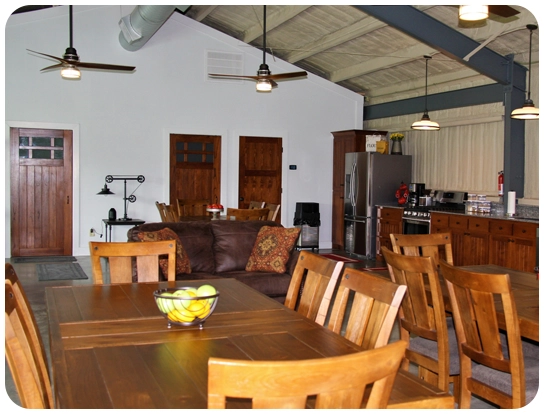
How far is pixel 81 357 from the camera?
1.92m

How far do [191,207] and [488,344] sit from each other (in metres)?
6.94

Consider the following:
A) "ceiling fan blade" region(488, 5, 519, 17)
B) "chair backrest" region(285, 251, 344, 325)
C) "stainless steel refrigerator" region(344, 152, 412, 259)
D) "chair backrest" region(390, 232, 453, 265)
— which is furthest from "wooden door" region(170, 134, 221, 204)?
"chair backrest" region(285, 251, 344, 325)

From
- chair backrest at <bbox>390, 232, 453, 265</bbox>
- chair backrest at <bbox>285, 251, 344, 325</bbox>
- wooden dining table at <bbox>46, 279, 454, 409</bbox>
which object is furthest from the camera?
chair backrest at <bbox>390, 232, 453, 265</bbox>

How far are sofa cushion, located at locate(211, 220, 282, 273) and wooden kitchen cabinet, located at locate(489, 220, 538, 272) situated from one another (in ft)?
10.5

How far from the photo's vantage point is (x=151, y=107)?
9.88 meters

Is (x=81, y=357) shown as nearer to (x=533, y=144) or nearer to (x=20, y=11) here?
(x=533, y=144)

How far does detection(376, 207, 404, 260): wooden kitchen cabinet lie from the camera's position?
9.05 m

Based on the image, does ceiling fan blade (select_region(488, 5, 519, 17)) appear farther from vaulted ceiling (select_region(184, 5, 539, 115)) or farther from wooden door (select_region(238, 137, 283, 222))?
wooden door (select_region(238, 137, 283, 222))

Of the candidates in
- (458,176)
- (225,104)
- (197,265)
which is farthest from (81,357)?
(225,104)

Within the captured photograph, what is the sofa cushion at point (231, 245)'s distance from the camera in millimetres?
5359

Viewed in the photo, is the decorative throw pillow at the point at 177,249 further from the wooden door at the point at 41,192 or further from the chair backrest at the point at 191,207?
the wooden door at the point at 41,192

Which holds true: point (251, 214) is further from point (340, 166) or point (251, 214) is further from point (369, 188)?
point (340, 166)

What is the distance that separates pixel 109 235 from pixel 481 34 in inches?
247

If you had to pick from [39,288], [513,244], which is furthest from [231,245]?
[513,244]
